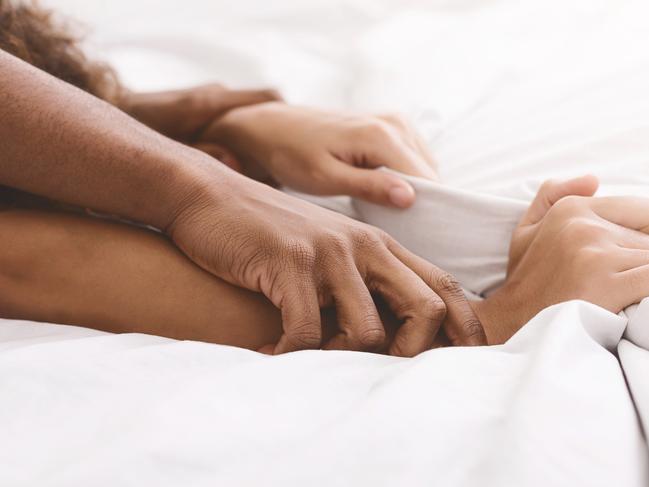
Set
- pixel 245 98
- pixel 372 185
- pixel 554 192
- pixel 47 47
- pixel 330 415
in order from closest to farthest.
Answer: pixel 330 415 → pixel 554 192 → pixel 372 185 → pixel 47 47 → pixel 245 98

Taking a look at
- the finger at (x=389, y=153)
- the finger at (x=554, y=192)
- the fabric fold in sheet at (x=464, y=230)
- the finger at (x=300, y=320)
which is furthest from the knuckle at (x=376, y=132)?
the finger at (x=300, y=320)

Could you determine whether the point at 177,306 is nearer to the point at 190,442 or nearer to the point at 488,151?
the point at 190,442

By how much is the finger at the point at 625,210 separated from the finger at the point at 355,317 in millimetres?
231

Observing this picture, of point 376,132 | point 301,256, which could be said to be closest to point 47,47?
point 376,132

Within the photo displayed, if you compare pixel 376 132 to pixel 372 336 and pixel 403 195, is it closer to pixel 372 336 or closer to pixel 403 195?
pixel 403 195

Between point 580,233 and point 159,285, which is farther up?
point 580,233

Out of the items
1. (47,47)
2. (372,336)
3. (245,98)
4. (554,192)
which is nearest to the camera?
(372,336)

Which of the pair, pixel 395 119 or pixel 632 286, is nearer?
pixel 632 286

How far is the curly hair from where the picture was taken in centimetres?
90

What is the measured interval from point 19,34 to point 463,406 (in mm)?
759

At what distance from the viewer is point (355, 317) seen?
0.59 metres

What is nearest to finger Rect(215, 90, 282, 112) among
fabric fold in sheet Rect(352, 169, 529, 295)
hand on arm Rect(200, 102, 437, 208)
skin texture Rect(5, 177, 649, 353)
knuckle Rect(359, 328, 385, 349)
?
A: hand on arm Rect(200, 102, 437, 208)

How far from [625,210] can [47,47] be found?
73 centimetres

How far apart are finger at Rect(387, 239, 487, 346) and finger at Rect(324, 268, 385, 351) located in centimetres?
6
